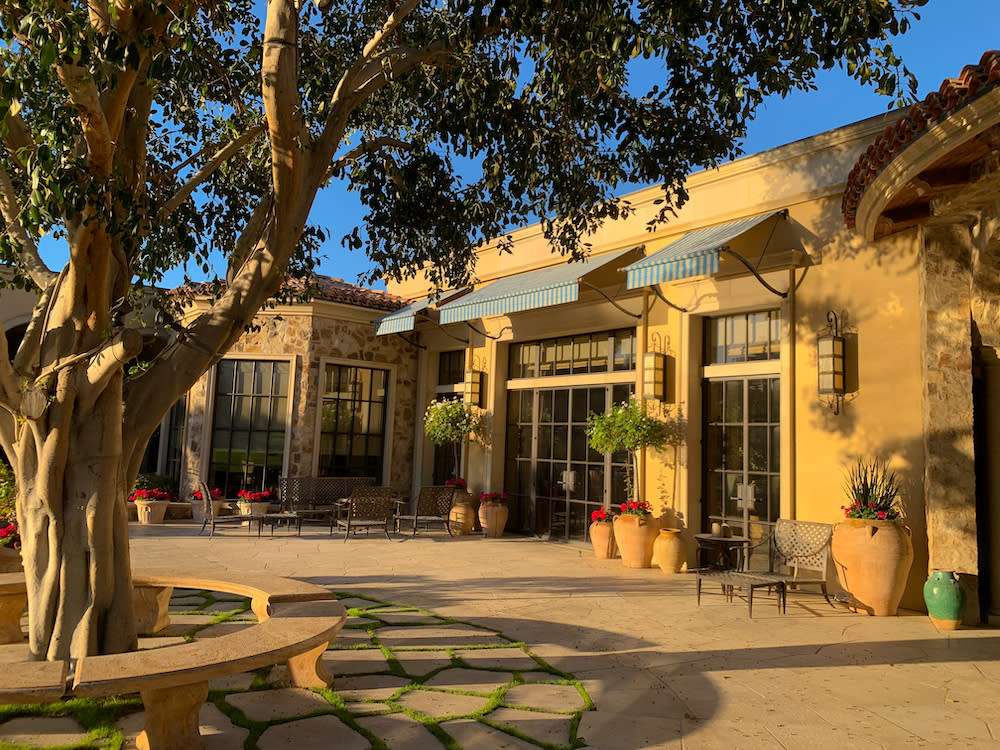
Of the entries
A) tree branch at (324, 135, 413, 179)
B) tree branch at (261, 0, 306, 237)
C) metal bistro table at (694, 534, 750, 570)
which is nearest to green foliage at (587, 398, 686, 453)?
metal bistro table at (694, 534, 750, 570)

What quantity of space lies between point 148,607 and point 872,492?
569 cm

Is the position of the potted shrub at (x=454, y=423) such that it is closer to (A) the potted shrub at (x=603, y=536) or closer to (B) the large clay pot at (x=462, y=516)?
(B) the large clay pot at (x=462, y=516)

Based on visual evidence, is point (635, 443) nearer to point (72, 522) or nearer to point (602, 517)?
point (602, 517)

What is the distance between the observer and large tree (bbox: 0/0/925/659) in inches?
139

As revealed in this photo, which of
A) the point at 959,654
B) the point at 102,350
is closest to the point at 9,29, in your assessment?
the point at 102,350

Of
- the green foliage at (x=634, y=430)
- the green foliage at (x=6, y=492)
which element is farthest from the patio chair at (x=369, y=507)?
the green foliage at (x=6, y=492)

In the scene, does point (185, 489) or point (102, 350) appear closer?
point (102, 350)

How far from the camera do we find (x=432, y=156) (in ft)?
18.9

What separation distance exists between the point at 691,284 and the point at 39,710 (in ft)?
23.3

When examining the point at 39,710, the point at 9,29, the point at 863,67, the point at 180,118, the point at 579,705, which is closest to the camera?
the point at 9,29

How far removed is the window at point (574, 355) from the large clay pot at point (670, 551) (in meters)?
2.26

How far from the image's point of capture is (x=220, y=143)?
5984mm

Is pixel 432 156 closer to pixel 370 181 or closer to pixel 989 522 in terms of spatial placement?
pixel 370 181

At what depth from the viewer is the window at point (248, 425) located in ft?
39.6
